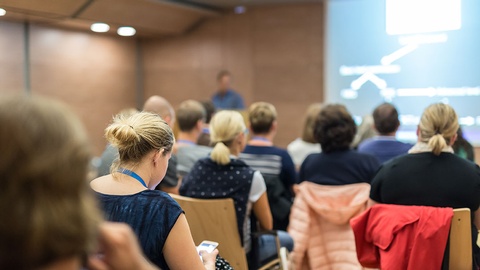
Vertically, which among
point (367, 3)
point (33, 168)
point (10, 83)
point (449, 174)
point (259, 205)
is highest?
point (367, 3)

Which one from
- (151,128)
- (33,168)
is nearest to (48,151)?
(33,168)

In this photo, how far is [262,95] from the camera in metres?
8.73

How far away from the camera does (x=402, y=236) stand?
2.70 meters

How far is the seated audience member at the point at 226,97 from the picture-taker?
8.34 m

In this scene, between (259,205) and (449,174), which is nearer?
(449,174)

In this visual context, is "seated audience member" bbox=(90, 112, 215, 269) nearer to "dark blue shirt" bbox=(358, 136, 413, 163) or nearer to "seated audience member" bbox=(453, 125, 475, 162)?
"seated audience member" bbox=(453, 125, 475, 162)

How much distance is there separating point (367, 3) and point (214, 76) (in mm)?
2694

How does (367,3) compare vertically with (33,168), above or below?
above

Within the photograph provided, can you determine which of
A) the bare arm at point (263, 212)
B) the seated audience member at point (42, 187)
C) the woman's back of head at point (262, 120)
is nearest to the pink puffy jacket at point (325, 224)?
the bare arm at point (263, 212)

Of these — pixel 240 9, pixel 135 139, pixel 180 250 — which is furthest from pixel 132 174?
pixel 240 9

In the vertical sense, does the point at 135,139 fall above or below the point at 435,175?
above

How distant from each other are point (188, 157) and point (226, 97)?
4.47 m

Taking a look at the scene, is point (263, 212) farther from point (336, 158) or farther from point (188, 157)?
point (188, 157)

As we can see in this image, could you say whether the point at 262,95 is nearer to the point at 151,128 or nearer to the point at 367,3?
the point at 367,3
